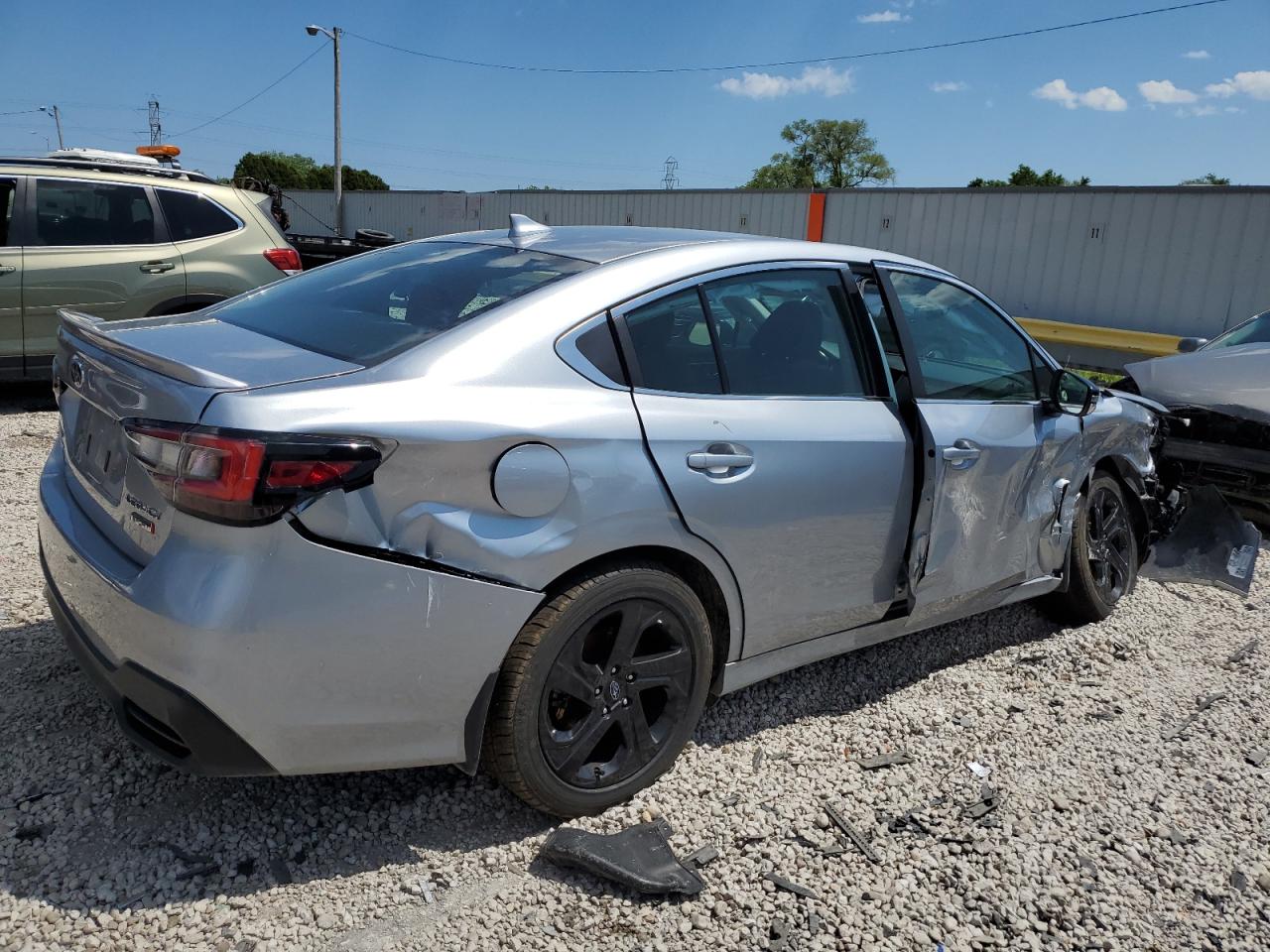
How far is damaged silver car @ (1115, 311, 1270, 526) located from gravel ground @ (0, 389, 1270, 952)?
2720 millimetres

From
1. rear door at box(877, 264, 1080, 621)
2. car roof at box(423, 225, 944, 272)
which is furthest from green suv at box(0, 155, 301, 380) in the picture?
rear door at box(877, 264, 1080, 621)

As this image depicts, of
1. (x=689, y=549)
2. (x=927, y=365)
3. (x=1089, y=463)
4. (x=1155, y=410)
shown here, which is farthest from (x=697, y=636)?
(x=1155, y=410)

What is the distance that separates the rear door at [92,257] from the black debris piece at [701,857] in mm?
6409

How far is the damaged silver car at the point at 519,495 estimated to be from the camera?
7.42 feet

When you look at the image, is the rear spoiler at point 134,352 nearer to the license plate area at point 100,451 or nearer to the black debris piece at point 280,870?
the license plate area at point 100,451

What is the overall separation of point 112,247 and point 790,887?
7.07m

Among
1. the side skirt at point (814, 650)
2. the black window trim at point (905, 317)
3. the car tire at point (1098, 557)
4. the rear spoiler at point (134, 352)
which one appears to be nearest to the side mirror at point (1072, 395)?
the black window trim at point (905, 317)

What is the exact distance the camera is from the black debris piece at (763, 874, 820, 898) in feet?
8.82

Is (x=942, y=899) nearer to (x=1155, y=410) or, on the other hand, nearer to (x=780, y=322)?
(x=780, y=322)

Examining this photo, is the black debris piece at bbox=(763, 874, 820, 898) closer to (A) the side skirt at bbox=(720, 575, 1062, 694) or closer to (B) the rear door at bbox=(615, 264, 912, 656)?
(A) the side skirt at bbox=(720, 575, 1062, 694)

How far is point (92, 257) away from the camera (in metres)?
7.43

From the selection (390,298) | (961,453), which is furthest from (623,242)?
(961,453)

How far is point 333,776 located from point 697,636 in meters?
1.18

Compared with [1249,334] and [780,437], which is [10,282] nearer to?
[780,437]
